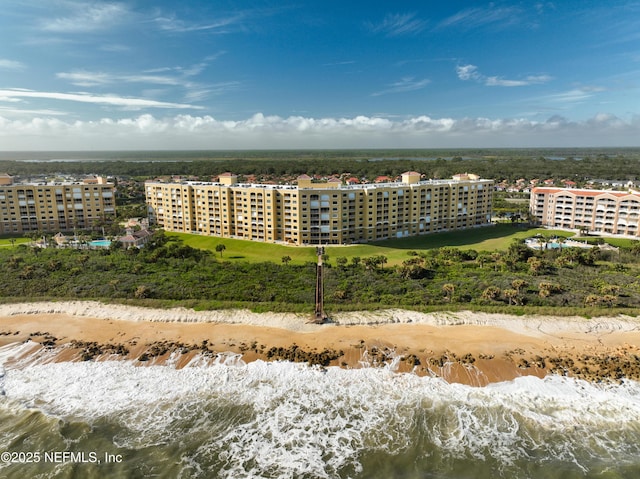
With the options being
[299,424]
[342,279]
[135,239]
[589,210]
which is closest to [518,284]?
[342,279]

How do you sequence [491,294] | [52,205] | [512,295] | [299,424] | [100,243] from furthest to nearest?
[52,205] < [100,243] < [491,294] < [512,295] < [299,424]

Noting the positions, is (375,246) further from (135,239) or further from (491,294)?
(135,239)

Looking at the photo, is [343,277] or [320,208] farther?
[320,208]

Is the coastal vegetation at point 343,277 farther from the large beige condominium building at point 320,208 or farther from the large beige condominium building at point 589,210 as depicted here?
the large beige condominium building at point 589,210

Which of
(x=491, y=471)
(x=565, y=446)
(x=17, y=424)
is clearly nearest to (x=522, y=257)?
(x=565, y=446)

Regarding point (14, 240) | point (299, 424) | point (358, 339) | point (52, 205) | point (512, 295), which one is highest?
point (52, 205)

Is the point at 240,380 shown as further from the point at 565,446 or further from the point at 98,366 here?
the point at 565,446

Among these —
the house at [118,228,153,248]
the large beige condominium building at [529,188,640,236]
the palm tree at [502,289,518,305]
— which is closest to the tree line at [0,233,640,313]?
the palm tree at [502,289,518,305]
